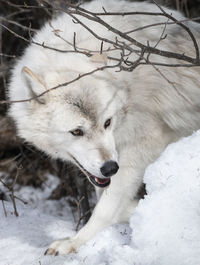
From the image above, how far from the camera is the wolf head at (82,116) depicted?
131 inches

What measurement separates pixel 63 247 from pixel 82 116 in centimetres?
121

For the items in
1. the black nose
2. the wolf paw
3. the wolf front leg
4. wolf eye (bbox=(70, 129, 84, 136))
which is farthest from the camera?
the wolf front leg

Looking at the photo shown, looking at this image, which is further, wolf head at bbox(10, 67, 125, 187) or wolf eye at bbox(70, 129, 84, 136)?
wolf eye at bbox(70, 129, 84, 136)

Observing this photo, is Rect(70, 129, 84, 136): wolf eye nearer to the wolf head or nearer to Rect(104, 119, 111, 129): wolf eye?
the wolf head

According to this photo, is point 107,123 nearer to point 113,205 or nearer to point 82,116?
point 82,116

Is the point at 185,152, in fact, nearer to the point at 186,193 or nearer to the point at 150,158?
the point at 186,193

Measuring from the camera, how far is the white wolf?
11.1 feet

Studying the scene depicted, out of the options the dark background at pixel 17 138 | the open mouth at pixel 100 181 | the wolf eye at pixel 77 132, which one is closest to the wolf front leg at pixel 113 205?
the open mouth at pixel 100 181

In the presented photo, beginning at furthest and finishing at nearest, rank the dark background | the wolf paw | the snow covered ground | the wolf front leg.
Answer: the dark background, the wolf front leg, the wolf paw, the snow covered ground

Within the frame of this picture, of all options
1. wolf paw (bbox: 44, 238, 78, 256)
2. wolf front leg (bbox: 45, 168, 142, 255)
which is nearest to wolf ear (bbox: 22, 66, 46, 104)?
wolf front leg (bbox: 45, 168, 142, 255)

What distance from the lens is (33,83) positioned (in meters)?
3.38

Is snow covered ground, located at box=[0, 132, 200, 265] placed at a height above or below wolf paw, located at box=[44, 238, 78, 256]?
above

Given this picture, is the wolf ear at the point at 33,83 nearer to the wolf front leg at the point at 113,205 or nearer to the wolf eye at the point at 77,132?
the wolf eye at the point at 77,132

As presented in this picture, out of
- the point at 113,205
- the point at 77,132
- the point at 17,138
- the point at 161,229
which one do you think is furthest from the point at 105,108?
the point at 17,138
